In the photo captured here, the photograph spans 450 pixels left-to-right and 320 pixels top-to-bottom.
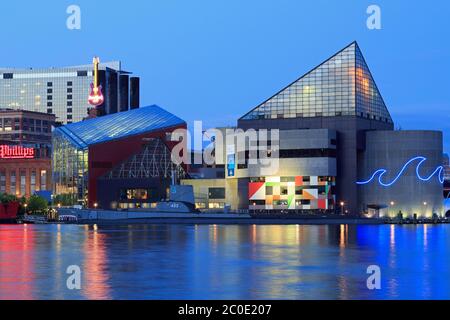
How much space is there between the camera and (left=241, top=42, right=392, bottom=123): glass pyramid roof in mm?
184375

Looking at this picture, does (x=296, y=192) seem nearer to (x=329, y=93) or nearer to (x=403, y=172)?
(x=403, y=172)

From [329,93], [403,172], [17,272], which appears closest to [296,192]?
[403,172]

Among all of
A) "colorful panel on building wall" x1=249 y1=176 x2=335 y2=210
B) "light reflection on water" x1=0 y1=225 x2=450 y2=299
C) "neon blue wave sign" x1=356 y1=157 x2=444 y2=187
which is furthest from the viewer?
"neon blue wave sign" x1=356 y1=157 x2=444 y2=187

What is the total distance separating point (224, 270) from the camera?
5903 cm

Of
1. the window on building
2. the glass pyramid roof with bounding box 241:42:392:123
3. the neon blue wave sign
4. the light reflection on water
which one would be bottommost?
the light reflection on water

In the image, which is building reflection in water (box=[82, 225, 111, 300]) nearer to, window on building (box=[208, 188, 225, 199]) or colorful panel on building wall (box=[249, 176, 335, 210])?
colorful panel on building wall (box=[249, 176, 335, 210])

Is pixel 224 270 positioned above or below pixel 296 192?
below

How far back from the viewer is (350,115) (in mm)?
182625

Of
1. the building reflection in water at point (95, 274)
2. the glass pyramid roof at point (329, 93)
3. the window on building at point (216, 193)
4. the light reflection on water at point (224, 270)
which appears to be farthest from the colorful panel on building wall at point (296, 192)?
the building reflection in water at point (95, 274)

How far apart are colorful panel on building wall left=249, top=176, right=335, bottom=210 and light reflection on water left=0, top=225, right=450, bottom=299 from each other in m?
85.1

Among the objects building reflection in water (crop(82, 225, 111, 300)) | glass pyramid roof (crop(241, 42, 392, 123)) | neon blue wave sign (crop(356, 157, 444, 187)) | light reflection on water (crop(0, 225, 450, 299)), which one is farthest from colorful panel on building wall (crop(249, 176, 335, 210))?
building reflection in water (crop(82, 225, 111, 300))

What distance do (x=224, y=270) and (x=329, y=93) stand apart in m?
130
